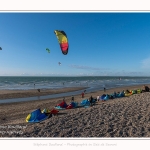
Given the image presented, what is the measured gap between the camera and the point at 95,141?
4.03 meters

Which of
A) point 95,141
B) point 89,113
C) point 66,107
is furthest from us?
point 66,107

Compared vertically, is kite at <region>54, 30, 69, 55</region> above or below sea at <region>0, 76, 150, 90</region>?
above

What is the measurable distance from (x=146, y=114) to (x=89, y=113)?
2379mm

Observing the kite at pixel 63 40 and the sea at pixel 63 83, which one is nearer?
the kite at pixel 63 40

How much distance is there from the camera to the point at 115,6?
4.51 meters

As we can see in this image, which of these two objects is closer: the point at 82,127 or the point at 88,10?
the point at 88,10

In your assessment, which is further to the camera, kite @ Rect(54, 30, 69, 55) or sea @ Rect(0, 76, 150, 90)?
sea @ Rect(0, 76, 150, 90)

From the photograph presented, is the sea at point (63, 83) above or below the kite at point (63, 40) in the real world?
below

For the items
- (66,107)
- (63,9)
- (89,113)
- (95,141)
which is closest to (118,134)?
(95,141)

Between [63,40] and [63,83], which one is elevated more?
[63,40]

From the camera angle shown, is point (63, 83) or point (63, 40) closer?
point (63, 40)

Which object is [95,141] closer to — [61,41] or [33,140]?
[33,140]

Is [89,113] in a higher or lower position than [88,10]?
lower

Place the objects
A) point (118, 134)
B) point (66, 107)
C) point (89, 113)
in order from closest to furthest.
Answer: point (118, 134)
point (89, 113)
point (66, 107)
